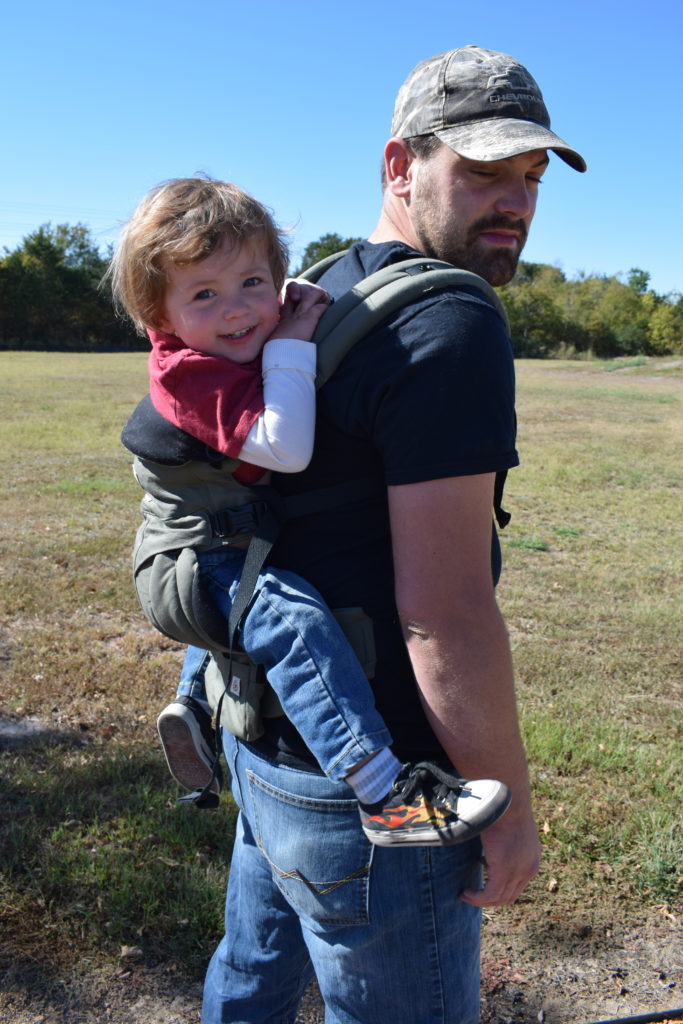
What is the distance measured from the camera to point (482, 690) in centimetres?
150

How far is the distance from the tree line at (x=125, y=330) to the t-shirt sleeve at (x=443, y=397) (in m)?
53.7

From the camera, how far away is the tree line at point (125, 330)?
58.1 m

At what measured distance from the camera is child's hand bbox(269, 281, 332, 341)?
5.31 ft

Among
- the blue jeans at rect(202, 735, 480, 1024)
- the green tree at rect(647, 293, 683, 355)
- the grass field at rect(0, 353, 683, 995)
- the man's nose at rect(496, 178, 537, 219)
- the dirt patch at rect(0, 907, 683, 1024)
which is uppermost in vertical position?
the green tree at rect(647, 293, 683, 355)

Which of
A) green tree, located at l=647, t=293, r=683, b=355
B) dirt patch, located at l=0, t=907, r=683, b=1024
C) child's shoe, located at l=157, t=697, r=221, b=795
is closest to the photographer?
child's shoe, located at l=157, t=697, r=221, b=795

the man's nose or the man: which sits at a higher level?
the man's nose

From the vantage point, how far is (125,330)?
171 ft

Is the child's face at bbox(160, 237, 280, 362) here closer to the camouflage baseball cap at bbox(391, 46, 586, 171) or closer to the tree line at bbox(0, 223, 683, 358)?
the camouflage baseball cap at bbox(391, 46, 586, 171)

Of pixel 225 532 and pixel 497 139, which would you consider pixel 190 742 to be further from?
pixel 497 139

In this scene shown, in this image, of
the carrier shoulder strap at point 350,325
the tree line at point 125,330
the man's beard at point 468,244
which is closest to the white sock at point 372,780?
the carrier shoulder strap at point 350,325

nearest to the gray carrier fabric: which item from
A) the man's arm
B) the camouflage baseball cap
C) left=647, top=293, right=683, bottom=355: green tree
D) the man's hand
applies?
the man's arm

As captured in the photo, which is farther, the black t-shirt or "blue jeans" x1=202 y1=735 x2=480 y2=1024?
"blue jeans" x1=202 y1=735 x2=480 y2=1024

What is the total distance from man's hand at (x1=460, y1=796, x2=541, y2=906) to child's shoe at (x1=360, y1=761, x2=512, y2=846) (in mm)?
138

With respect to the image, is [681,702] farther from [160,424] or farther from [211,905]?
[160,424]
